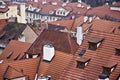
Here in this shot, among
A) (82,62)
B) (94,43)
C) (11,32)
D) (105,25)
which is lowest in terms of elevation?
(11,32)

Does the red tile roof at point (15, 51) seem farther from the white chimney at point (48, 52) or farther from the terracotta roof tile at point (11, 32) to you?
the white chimney at point (48, 52)

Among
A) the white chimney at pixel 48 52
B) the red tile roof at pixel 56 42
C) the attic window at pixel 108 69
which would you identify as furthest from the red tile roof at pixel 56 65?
the attic window at pixel 108 69

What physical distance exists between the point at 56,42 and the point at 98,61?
45.7ft

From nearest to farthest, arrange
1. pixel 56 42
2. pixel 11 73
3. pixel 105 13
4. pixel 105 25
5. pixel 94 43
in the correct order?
pixel 94 43, pixel 11 73, pixel 56 42, pixel 105 25, pixel 105 13

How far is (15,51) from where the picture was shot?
45.9 m

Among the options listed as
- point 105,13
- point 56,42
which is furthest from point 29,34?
point 105,13

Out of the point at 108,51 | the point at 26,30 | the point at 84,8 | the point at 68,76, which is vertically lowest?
the point at 84,8

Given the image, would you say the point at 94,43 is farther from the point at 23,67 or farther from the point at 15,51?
the point at 15,51

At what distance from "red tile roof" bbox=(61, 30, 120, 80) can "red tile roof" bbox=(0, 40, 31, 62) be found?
15009 millimetres

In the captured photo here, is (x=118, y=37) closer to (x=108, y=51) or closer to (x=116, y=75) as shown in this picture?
(x=108, y=51)

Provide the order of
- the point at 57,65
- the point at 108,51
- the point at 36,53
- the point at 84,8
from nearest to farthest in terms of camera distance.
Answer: the point at 108,51 < the point at 57,65 < the point at 36,53 < the point at 84,8

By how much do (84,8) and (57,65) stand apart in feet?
224

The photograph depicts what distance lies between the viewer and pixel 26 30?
2141 inches

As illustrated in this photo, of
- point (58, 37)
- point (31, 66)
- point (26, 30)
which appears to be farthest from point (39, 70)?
point (26, 30)
